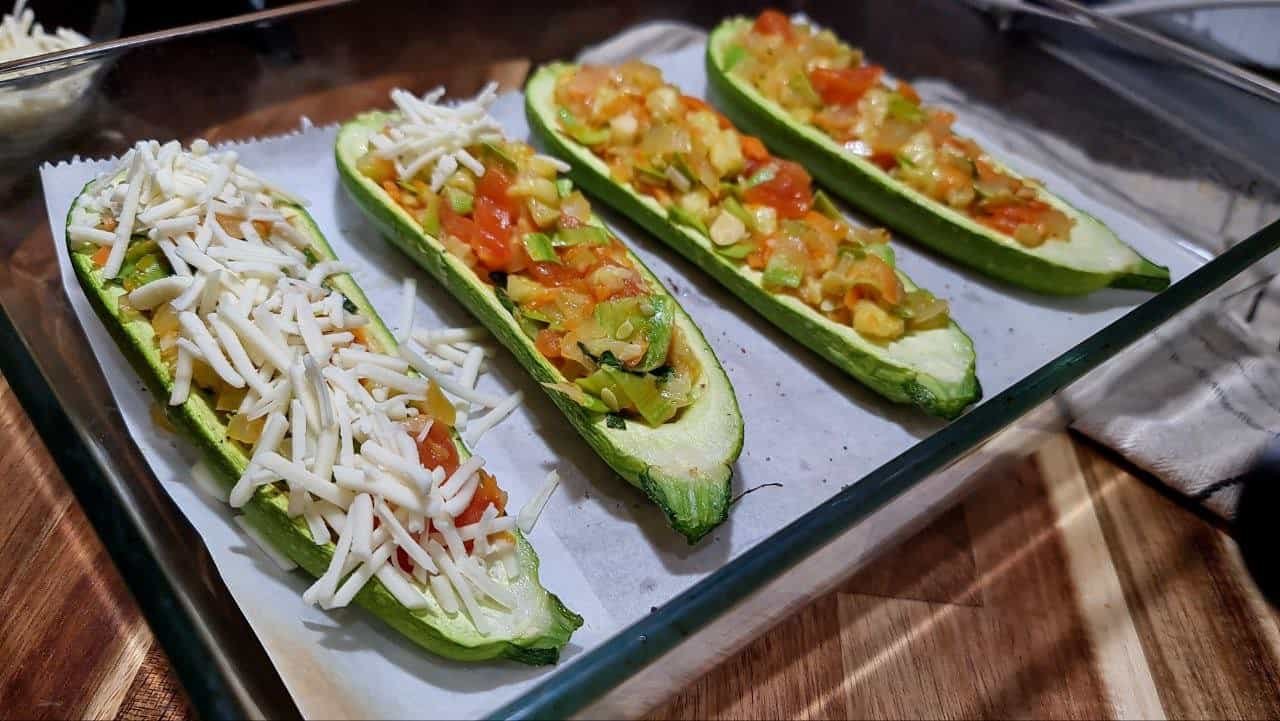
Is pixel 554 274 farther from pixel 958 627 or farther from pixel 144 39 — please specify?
pixel 144 39

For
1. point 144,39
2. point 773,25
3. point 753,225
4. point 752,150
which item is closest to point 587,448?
point 753,225

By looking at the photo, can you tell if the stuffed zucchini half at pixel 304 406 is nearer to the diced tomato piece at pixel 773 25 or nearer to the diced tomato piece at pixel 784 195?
the diced tomato piece at pixel 784 195

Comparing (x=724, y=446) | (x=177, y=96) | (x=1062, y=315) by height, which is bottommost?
(x=1062, y=315)

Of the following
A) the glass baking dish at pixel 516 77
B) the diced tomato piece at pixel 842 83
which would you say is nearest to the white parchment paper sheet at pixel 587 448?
the glass baking dish at pixel 516 77

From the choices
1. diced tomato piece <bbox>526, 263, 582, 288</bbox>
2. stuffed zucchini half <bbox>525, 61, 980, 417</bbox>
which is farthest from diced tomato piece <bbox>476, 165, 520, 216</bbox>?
stuffed zucchini half <bbox>525, 61, 980, 417</bbox>

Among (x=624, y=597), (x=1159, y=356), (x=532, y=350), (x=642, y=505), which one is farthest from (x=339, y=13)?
(x=1159, y=356)

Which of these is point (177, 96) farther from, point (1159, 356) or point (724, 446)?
point (1159, 356)
